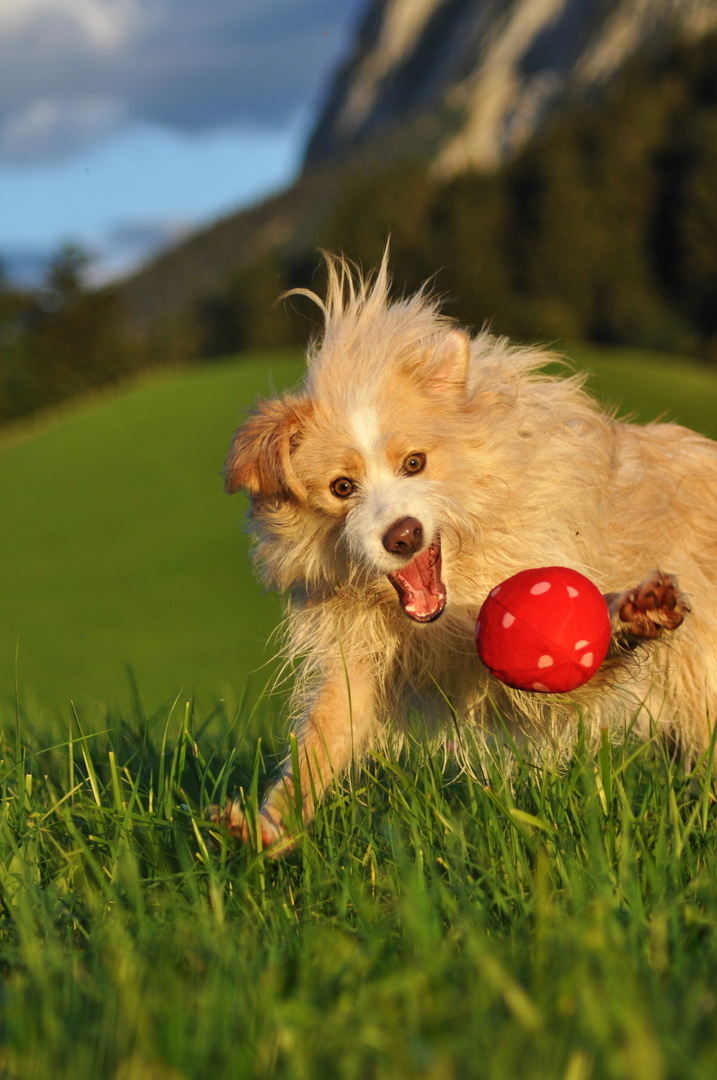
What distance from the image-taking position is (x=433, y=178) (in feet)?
146

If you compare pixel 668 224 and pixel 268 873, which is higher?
pixel 668 224

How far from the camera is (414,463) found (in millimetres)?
3373

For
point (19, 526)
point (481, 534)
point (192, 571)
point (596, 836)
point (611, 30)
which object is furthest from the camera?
point (611, 30)

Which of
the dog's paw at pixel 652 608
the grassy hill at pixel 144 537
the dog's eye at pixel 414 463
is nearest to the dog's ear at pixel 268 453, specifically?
the dog's eye at pixel 414 463

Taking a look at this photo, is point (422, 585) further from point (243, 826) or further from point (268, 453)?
point (243, 826)

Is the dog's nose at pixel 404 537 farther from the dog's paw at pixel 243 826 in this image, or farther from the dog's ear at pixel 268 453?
the dog's paw at pixel 243 826

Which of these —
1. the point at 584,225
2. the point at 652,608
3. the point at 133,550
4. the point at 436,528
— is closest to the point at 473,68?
the point at 584,225

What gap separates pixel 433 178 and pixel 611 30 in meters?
43.5

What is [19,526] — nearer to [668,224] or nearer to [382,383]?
[382,383]

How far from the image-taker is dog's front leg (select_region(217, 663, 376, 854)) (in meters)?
2.72

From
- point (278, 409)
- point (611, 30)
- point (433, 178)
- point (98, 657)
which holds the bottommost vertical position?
point (98, 657)

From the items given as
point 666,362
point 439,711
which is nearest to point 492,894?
point 439,711

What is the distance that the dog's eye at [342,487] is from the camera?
337 cm

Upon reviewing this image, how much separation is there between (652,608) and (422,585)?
2.44 feet
